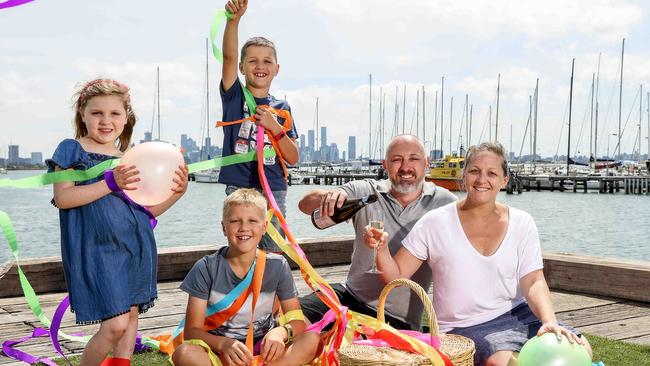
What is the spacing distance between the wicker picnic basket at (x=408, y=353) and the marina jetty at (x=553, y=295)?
1851 millimetres

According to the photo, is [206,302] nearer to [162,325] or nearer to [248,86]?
[248,86]

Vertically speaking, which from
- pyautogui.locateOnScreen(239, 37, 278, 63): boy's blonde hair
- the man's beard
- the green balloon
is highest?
pyautogui.locateOnScreen(239, 37, 278, 63): boy's blonde hair

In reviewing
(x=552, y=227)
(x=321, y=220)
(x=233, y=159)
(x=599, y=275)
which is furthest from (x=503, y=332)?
(x=552, y=227)

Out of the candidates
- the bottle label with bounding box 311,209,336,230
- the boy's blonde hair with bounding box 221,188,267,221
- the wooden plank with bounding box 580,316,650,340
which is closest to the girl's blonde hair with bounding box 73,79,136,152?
the boy's blonde hair with bounding box 221,188,267,221

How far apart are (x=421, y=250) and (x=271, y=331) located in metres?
0.86

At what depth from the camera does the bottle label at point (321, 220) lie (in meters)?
3.79

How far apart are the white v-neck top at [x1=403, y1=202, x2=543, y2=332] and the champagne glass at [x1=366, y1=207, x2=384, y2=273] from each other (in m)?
0.22

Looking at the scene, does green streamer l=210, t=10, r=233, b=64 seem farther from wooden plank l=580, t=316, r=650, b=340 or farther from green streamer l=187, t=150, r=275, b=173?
wooden plank l=580, t=316, r=650, b=340

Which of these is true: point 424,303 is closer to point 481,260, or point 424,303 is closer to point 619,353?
point 481,260

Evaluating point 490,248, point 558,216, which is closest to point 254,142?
point 490,248

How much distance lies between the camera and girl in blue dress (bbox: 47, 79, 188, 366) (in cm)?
330

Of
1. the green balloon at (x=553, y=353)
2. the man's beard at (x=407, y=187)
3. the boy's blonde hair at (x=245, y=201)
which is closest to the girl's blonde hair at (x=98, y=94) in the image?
the boy's blonde hair at (x=245, y=201)

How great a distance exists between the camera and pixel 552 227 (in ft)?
126

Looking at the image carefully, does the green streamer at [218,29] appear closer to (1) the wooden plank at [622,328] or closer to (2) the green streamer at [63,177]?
(2) the green streamer at [63,177]
